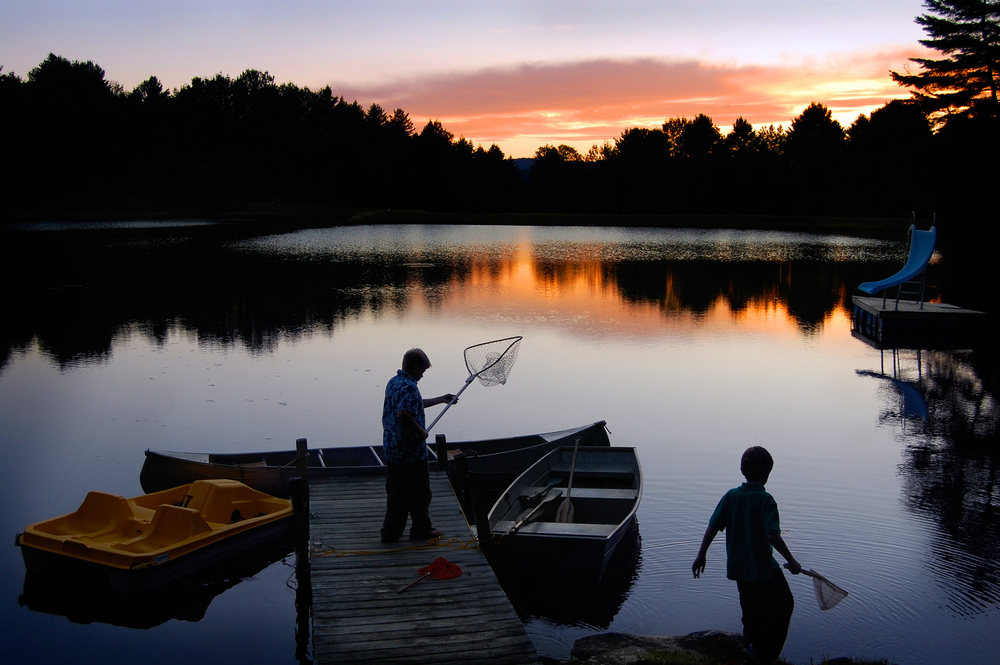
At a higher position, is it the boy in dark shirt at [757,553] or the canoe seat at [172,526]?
the boy in dark shirt at [757,553]

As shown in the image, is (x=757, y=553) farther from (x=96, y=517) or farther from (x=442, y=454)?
(x=96, y=517)

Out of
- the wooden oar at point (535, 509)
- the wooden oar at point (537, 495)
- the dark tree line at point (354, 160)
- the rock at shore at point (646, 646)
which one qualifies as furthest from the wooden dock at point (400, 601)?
the dark tree line at point (354, 160)

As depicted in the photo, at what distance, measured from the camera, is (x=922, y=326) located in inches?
963

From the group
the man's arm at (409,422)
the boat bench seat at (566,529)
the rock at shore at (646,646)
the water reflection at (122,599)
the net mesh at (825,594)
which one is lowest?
the water reflection at (122,599)

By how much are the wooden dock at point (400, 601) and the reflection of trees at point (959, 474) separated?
4.69 metres

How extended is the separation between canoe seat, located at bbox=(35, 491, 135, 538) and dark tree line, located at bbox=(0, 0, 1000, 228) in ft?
226

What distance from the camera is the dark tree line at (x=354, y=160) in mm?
95562

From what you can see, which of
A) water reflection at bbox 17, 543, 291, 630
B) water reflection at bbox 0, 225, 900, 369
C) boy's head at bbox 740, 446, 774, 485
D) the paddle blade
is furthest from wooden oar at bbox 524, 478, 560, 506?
water reflection at bbox 0, 225, 900, 369

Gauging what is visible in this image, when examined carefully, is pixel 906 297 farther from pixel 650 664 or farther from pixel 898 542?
pixel 650 664

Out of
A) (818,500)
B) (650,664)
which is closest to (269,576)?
(650,664)

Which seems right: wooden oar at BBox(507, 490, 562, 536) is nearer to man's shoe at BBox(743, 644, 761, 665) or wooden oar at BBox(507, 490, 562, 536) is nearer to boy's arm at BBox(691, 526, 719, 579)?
boy's arm at BBox(691, 526, 719, 579)

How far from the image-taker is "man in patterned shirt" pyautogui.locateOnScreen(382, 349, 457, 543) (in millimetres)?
8086

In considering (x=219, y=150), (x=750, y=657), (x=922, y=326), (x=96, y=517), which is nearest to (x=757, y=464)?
(x=750, y=657)

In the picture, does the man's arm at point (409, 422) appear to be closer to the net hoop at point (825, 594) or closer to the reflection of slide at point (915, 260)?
the net hoop at point (825, 594)
